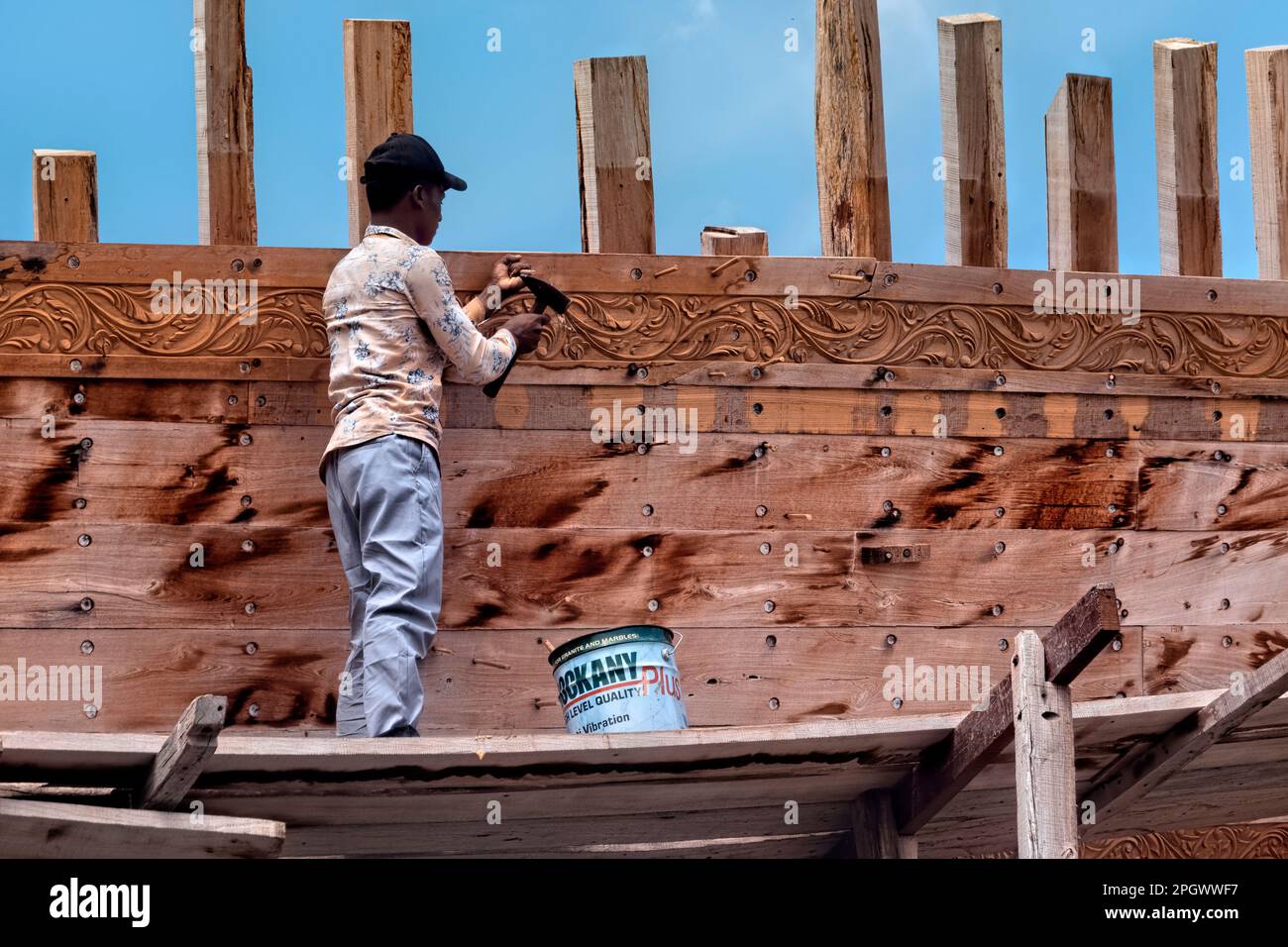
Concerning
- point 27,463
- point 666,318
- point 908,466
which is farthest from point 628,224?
point 27,463

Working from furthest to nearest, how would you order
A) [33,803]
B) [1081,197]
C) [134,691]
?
[1081,197] < [134,691] < [33,803]

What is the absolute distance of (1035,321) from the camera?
6414 millimetres

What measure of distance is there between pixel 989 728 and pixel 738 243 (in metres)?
2.57

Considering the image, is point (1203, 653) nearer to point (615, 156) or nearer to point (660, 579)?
point (660, 579)

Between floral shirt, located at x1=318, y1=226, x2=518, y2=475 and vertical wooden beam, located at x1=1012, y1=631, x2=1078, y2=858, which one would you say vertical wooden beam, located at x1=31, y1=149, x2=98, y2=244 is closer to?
floral shirt, located at x1=318, y1=226, x2=518, y2=475

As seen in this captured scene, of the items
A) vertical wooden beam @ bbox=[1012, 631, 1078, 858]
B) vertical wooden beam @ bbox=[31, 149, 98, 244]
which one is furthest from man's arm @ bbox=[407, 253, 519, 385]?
vertical wooden beam @ bbox=[1012, 631, 1078, 858]

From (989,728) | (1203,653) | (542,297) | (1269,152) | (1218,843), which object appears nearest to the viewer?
(989,728)

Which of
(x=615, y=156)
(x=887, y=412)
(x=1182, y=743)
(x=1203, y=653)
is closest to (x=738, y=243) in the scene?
(x=615, y=156)

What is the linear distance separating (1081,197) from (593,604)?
266 centimetres

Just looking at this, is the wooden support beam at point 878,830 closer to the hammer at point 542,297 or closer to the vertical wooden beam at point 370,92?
the hammer at point 542,297

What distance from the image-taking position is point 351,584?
5.32 meters

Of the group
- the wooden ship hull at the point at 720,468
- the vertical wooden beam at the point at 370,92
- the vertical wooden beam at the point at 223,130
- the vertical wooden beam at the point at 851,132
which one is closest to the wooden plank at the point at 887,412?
the wooden ship hull at the point at 720,468

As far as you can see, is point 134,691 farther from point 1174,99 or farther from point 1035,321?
point 1174,99

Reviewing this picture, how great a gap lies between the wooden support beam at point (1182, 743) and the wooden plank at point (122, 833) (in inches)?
98.7
